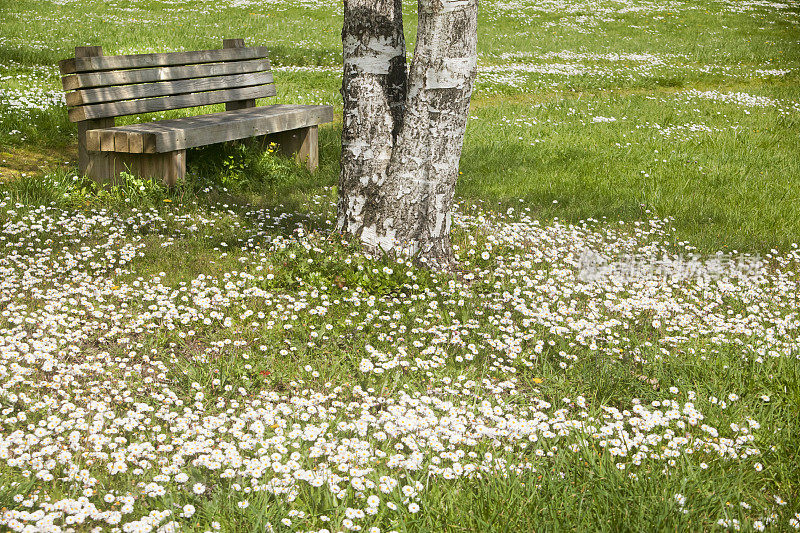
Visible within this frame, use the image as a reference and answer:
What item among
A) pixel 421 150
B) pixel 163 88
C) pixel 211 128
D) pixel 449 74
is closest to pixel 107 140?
pixel 211 128

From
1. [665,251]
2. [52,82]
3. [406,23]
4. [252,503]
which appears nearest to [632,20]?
[406,23]

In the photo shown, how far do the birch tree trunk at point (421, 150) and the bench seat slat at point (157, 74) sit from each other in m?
3.01

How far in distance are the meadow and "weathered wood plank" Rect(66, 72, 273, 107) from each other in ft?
2.71

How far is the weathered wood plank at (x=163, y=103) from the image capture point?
287 inches

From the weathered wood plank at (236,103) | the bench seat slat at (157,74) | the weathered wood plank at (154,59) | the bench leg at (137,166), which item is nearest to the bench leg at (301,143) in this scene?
the weathered wood plank at (236,103)

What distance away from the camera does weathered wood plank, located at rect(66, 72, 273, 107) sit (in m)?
7.31

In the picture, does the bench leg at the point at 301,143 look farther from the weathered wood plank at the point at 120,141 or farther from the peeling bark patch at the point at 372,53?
the peeling bark patch at the point at 372,53

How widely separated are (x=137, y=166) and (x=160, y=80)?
1297 mm

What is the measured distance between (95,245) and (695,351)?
15.8ft

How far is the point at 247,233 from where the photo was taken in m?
6.68

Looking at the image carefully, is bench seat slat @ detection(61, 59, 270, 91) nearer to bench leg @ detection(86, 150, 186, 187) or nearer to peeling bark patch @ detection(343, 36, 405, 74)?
bench leg @ detection(86, 150, 186, 187)

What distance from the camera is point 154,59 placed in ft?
27.0

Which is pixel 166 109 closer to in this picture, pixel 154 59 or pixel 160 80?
pixel 160 80

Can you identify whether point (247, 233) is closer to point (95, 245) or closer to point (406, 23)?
point (95, 245)
